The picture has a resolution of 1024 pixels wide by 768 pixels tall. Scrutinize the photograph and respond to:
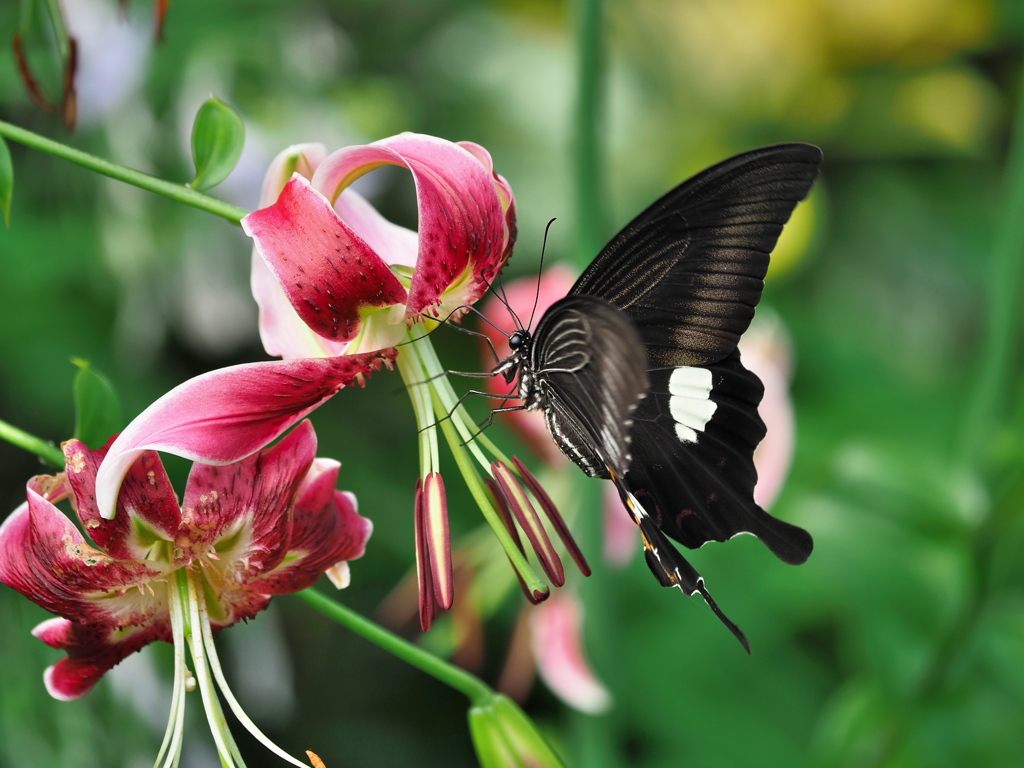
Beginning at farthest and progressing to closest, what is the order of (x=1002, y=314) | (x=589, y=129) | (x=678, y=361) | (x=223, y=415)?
(x=1002, y=314) < (x=589, y=129) < (x=678, y=361) < (x=223, y=415)

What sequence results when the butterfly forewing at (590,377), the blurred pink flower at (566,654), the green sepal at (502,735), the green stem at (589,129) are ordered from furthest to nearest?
the blurred pink flower at (566,654) → the green stem at (589,129) → the green sepal at (502,735) → the butterfly forewing at (590,377)

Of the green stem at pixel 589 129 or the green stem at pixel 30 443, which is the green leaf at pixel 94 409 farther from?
the green stem at pixel 589 129

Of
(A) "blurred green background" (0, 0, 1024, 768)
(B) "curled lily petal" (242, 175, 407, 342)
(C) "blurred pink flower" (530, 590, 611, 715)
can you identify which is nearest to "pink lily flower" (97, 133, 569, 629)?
(B) "curled lily petal" (242, 175, 407, 342)

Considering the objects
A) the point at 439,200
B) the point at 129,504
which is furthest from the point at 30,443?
the point at 439,200

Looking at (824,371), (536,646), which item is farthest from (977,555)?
(824,371)

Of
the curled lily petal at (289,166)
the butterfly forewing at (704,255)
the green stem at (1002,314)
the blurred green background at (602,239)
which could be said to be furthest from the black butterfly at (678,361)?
the green stem at (1002,314)

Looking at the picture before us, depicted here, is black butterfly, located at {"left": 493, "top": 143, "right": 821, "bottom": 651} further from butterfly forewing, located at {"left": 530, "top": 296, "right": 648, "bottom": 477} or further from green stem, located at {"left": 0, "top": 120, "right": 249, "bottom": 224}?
green stem, located at {"left": 0, "top": 120, "right": 249, "bottom": 224}

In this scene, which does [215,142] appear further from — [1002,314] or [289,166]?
[1002,314]
